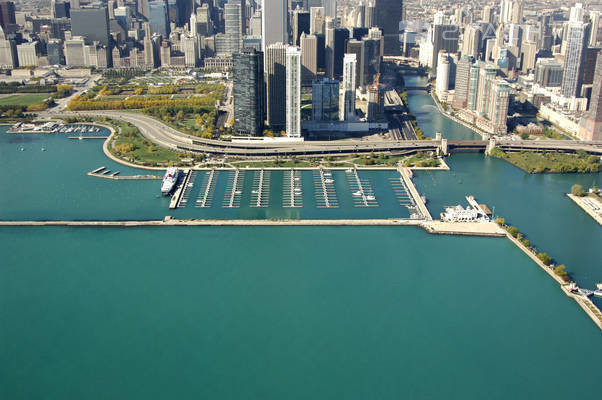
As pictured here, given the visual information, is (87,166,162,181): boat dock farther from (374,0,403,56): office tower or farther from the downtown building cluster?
(374,0,403,56): office tower

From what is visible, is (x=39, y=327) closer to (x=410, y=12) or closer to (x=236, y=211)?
(x=236, y=211)

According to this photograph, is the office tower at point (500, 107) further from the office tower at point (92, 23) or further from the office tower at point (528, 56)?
the office tower at point (92, 23)

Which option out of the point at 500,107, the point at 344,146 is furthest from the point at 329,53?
the point at 344,146

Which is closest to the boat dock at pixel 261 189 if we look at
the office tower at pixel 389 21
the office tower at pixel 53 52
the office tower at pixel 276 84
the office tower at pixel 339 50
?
the office tower at pixel 276 84

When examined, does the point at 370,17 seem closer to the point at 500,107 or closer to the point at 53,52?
the point at 53,52

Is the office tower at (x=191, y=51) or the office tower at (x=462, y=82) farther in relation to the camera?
the office tower at (x=191, y=51)

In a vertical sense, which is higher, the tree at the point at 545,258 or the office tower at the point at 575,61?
the office tower at the point at 575,61

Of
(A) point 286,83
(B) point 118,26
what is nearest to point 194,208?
(A) point 286,83
